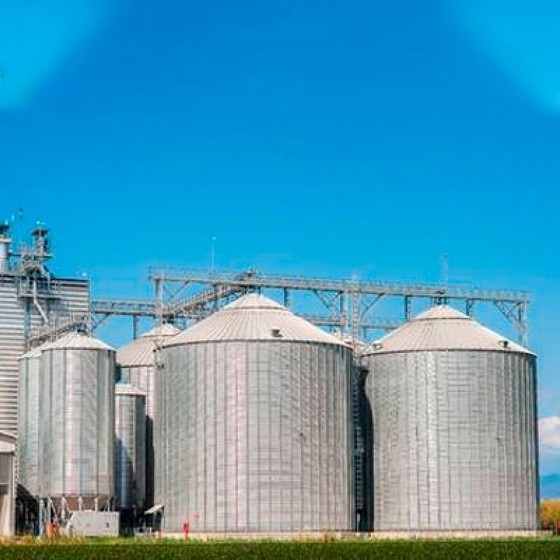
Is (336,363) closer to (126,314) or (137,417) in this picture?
(137,417)

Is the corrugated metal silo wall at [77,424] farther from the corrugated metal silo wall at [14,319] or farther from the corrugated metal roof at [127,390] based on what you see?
the corrugated metal silo wall at [14,319]

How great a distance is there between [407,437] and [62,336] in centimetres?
2901

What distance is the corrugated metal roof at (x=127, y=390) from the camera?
120188 millimetres

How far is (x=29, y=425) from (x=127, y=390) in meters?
9.15

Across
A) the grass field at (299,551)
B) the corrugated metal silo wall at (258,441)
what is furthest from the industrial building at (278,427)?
the grass field at (299,551)

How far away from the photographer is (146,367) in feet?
426

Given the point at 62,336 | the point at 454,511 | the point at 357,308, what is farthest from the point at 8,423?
the point at 454,511

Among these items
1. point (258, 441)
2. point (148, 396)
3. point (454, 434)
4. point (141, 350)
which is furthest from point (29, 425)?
point (454, 434)

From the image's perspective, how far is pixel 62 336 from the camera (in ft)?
397

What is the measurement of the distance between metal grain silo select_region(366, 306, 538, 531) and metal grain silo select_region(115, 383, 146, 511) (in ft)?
62.6

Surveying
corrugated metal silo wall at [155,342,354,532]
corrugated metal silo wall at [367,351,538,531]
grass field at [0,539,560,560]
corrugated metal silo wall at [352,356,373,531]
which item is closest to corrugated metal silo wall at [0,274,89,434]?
corrugated metal silo wall at [155,342,354,532]

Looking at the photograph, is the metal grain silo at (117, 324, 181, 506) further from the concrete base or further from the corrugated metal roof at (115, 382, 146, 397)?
the concrete base

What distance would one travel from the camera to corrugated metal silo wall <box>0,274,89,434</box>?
415 feet

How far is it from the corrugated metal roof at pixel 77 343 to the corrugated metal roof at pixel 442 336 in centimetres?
2154
